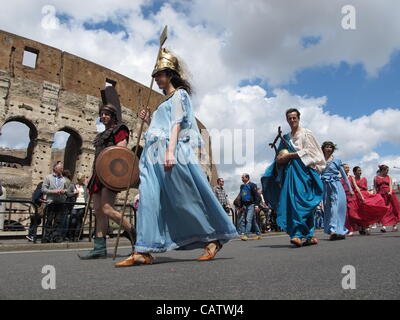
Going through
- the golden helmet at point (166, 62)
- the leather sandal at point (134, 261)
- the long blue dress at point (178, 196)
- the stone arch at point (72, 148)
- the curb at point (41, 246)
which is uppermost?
the stone arch at point (72, 148)

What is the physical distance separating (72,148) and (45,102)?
387cm

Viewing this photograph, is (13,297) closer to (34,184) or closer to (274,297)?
(274,297)

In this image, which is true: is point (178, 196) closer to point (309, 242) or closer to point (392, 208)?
point (309, 242)

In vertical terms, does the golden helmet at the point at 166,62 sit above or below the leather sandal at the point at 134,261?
above

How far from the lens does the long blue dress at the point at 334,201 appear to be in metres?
7.50

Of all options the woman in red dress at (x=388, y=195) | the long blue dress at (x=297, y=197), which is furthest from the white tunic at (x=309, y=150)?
the woman in red dress at (x=388, y=195)

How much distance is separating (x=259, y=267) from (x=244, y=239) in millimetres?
6078

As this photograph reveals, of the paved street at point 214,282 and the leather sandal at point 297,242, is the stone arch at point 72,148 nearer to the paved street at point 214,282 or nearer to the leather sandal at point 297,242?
the leather sandal at point 297,242

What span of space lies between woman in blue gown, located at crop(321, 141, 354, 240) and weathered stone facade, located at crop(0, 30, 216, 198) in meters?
16.3

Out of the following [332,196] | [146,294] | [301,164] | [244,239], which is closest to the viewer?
[146,294]

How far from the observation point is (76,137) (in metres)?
23.4

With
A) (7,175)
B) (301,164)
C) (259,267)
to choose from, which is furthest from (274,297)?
(7,175)

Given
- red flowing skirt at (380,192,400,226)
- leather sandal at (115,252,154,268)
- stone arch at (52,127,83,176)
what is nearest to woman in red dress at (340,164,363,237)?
red flowing skirt at (380,192,400,226)

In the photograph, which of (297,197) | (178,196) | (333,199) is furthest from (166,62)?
(333,199)
